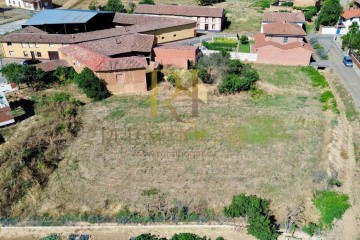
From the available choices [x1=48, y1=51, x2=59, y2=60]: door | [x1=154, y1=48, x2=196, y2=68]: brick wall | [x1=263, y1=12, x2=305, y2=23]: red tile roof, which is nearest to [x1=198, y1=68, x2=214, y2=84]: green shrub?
[x1=154, y1=48, x2=196, y2=68]: brick wall

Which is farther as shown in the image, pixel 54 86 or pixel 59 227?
pixel 54 86

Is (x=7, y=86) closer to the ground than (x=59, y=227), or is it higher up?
higher up

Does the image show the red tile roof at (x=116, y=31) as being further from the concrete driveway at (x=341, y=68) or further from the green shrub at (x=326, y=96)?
the green shrub at (x=326, y=96)

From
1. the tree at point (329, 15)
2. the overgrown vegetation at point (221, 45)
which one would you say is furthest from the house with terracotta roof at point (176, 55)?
the tree at point (329, 15)

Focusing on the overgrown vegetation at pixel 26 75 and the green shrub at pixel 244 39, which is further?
the green shrub at pixel 244 39

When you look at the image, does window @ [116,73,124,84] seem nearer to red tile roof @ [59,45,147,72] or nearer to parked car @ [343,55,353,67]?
red tile roof @ [59,45,147,72]

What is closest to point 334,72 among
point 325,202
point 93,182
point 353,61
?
point 353,61

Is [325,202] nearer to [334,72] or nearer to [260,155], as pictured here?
[260,155]
